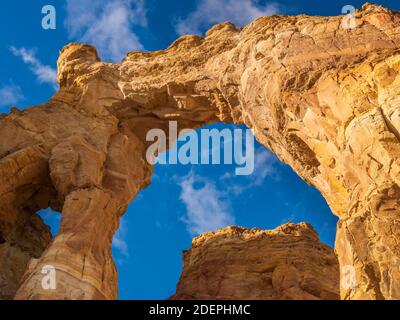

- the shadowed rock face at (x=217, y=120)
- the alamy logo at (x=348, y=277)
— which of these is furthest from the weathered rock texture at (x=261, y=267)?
the alamy logo at (x=348, y=277)

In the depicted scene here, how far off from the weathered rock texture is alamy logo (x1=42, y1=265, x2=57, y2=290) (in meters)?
11.4

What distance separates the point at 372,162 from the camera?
1352 cm

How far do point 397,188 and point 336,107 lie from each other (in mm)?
2880

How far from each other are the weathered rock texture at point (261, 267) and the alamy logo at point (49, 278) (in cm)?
1136

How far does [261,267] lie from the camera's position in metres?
27.0

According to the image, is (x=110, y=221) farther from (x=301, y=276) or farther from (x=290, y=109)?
(x=301, y=276)

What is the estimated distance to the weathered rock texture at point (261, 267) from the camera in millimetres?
25500

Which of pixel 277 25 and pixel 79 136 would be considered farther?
pixel 79 136

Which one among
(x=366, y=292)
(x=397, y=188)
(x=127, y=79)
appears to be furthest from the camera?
(x=127, y=79)

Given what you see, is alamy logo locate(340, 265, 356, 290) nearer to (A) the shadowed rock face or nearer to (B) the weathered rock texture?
(A) the shadowed rock face

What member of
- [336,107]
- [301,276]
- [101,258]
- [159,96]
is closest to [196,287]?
[301,276]

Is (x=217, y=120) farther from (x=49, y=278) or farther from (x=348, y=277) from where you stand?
(x=348, y=277)

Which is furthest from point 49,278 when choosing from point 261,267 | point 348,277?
point 261,267

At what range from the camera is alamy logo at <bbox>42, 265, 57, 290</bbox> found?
1440 cm
